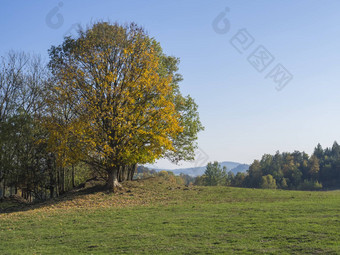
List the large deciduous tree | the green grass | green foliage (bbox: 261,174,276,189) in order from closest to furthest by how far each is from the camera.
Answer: the green grass, the large deciduous tree, green foliage (bbox: 261,174,276,189)

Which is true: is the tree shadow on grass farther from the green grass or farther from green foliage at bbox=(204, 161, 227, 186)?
green foliage at bbox=(204, 161, 227, 186)

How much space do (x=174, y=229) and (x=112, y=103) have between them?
47.5 feet

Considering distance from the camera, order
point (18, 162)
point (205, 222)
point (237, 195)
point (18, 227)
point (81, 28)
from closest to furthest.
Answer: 1. point (205, 222)
2. point (18, 227)
3. point (237, 195)
4. point (81, 28)
5. point (18, 162)

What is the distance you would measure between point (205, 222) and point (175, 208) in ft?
17.6

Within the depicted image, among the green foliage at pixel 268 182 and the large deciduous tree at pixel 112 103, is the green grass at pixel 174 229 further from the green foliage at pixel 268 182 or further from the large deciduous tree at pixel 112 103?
the green foliage at pixel 268 182

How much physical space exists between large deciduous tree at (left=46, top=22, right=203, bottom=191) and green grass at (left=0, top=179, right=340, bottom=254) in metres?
4.59

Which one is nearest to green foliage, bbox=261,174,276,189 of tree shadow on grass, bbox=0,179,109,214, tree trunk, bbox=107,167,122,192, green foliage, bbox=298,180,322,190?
green foliage, bbox=298,180,322,190

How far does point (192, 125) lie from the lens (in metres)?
32.7

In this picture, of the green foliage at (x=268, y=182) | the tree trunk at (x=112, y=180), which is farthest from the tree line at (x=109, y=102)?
the green foliage at (x=268, y=182)

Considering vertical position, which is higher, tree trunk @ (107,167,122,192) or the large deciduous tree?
the large deciduous tree

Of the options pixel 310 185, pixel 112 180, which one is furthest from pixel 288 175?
pixel 112 180

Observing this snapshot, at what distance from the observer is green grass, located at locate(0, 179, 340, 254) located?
10.8 metres

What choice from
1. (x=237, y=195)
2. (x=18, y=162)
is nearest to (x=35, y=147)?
(x=18, y=162)

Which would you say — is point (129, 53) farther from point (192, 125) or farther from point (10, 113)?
point (10, 113)
